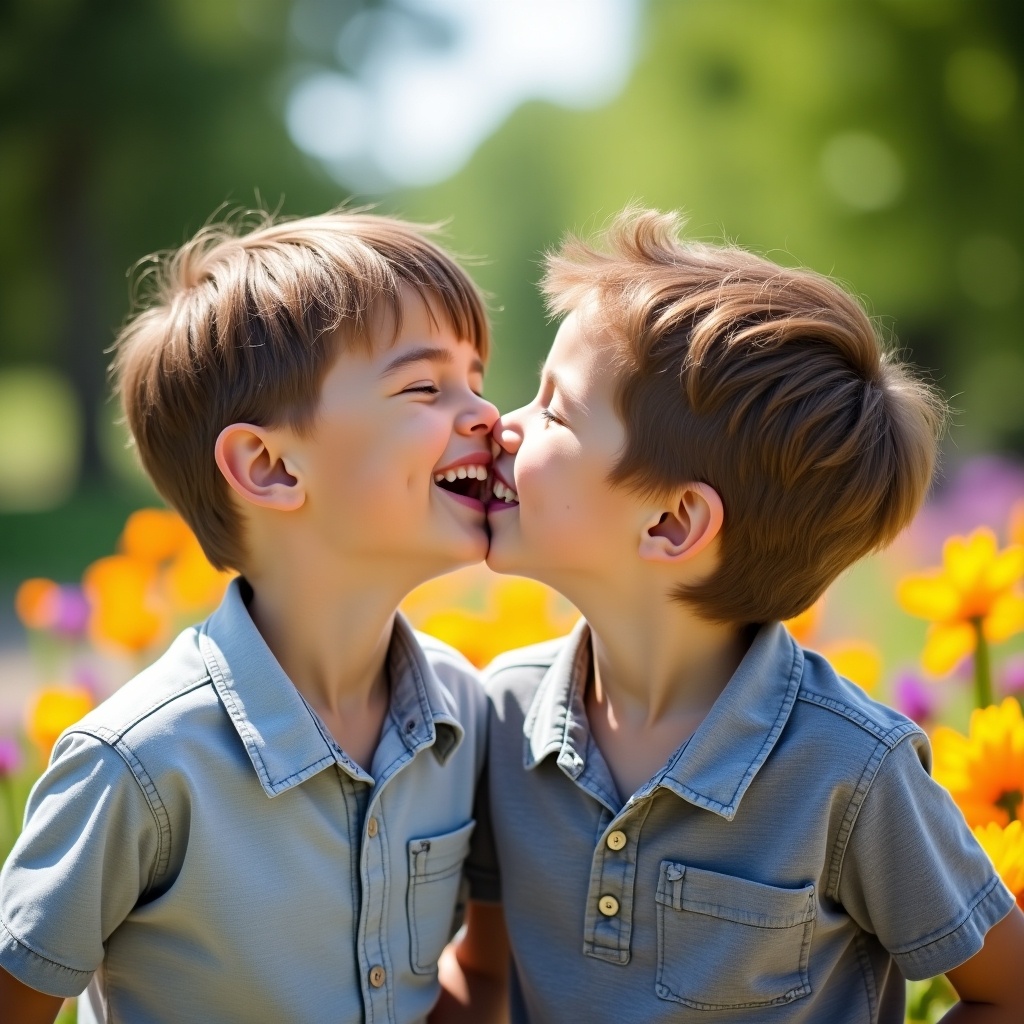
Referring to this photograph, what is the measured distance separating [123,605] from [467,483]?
1.08 meters

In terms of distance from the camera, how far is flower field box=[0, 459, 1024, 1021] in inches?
83.4

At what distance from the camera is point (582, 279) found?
2.06m

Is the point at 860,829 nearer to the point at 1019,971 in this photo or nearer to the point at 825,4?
the point at 1019,971

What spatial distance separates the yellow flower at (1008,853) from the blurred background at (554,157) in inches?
343

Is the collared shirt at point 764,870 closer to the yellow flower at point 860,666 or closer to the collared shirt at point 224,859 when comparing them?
the collared shirt at point 224,859

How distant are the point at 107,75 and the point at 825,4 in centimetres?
821

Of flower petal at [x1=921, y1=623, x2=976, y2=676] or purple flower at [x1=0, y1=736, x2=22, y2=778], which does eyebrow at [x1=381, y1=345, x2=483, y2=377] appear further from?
purple flower at [x1=0, y1=736, x2=22, y2=778]

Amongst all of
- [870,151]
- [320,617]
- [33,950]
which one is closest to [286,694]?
[320,617]

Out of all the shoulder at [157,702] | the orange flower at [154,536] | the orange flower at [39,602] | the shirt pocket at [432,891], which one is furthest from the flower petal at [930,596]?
the orange flower at [39,602]

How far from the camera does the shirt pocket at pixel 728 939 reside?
179 centimetres

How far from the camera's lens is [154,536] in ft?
9.78

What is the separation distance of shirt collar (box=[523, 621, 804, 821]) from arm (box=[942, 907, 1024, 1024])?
17.5 inches

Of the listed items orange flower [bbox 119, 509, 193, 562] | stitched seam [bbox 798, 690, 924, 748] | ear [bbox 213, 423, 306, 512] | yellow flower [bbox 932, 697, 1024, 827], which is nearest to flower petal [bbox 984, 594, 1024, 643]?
yellow flower [bbox 932, 697, 1024, 827]

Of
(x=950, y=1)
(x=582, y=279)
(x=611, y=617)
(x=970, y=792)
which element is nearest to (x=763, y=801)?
(x=611, y=617)
